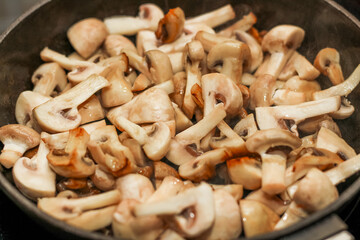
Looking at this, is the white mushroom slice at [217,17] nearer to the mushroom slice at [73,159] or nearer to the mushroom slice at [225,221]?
the mushroom slice at [73,159]

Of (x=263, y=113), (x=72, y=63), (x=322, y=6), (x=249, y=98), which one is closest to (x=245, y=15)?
(x=322, y=6)

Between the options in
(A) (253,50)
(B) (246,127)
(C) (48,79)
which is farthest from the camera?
(A) (253,50)

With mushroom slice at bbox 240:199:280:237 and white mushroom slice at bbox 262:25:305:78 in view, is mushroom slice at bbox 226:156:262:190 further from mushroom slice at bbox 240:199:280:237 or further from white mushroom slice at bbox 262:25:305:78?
white mushroom slice at bbox 262:25:305:78

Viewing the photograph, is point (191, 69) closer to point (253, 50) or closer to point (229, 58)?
point (229, 58)

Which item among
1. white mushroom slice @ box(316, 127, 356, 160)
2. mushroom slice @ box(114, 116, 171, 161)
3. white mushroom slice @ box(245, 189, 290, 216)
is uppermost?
mushroom slice @ box(114, 116, 171, 161)

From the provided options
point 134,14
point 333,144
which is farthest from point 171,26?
point 333,144

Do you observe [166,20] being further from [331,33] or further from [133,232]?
[133,232]

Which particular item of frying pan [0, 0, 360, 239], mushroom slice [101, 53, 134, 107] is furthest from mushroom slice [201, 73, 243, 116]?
frying pan [0, 0, 360, 239]
